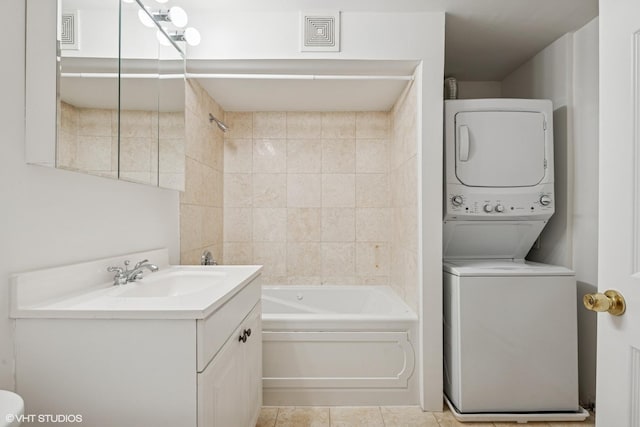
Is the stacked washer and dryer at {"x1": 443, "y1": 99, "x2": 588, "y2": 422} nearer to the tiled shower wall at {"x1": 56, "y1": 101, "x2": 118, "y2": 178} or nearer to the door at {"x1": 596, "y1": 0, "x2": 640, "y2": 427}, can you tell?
the door at {"x1": 596, "y1": 0, "x2": 640, "y2": 427}

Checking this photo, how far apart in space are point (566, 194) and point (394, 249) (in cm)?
127

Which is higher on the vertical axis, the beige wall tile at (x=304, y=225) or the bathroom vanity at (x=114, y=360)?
the beige wall tile at (x=304, y=225)

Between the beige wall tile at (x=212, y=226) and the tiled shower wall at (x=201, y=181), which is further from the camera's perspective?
the beige wall tile at (x=212, y=226)

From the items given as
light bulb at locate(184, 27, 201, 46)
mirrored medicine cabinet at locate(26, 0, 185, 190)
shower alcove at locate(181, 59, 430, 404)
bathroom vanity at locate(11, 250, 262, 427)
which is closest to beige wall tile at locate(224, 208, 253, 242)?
shower alcove at locate(181, 59, 430, 404)

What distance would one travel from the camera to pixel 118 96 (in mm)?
1657

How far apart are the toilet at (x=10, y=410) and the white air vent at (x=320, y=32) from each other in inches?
82.1

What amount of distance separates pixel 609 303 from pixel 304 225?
8.51 feet

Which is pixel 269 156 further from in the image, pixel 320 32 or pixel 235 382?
pixel 235 382

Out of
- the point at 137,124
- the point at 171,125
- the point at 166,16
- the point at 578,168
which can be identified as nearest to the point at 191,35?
the point at 166,16

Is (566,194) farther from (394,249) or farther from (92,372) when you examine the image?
(92,372)

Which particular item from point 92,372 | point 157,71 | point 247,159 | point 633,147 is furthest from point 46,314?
point 247,159

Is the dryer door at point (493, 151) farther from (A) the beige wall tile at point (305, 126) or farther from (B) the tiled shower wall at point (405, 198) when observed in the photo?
(A) the beige wall tile at point (305, 126)

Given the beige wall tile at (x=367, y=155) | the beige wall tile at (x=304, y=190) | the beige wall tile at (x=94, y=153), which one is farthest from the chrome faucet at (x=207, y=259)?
the beige wall tile at (x=367, y=155)

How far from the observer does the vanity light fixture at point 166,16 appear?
6.25 ft
